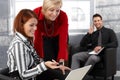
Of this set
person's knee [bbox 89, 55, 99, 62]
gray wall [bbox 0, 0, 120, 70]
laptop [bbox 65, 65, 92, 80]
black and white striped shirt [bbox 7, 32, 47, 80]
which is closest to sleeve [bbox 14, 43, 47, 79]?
black and white striped shirt [bbox 7, 32, 47, 80]

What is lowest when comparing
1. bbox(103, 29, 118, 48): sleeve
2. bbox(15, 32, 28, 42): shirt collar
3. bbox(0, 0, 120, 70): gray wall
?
bbox(103, 29, 118, 48): sleeve

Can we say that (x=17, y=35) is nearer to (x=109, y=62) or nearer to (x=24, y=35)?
(x=24, y=35)

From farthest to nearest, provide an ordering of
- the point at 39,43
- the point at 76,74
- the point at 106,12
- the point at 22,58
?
the point at 106,12 → the point at 39,43 → the point at 22,58 → the point at 76,74

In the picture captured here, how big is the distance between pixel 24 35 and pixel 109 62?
326cm

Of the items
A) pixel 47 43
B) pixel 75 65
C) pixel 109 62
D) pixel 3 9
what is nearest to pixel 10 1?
pixel 3 9

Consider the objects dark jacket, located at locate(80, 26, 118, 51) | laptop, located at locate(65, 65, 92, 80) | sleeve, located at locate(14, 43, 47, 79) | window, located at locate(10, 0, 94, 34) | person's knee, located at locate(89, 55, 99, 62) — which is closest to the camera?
laptop, located at locate(65, 65, 92, 80)

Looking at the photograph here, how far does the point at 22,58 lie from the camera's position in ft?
6.15

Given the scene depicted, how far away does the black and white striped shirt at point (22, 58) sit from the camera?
1870 mm

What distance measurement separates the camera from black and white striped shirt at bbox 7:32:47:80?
187cm

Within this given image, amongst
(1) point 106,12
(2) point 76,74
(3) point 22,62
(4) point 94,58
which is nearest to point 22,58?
(3) point 22,62

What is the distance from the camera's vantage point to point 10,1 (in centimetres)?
570

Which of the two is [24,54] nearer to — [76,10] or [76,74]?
[76,74]

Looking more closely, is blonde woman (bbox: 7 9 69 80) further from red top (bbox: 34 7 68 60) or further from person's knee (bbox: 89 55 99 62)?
person's knee (bbox: 89 55 99 62)

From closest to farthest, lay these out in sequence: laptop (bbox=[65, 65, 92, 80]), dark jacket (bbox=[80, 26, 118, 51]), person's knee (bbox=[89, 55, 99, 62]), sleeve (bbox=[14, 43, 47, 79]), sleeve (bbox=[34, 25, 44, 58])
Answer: laptop (bbox=[65, 65, 92, 80]) → sleeve (bbox=[14, 43, 47, 79]) → sleeve (bbox=[34, 25, 44, 58]) → person's knee (bbox=[89, 55, 99, 62]) → dark jacket (bbox=[80, 26, 118, 51])
